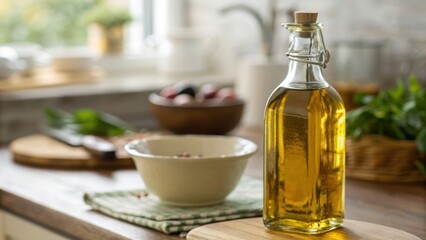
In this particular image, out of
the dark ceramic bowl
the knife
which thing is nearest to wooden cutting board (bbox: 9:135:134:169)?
the knife

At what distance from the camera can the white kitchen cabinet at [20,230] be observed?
1612mm

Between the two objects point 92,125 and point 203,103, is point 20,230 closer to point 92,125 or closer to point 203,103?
point 92,125

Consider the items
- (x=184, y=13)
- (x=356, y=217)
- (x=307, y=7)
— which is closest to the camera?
(x=356, y=217)

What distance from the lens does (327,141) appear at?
1.25 m

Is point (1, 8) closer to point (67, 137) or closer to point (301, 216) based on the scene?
point (67, 137)

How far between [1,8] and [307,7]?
104 centimetres

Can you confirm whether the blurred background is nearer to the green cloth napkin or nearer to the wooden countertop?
the wooden countertop

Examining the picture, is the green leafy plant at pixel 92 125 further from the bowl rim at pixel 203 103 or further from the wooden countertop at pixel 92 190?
the wooden countertop at pixel 92 190

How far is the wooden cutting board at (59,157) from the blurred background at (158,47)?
46cm

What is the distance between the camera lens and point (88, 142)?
2.00 m

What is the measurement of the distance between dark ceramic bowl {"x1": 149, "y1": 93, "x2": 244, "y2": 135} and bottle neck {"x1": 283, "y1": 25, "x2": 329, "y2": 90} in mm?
922

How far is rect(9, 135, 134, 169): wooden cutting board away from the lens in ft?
6.29

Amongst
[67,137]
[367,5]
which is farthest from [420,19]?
[67,137]

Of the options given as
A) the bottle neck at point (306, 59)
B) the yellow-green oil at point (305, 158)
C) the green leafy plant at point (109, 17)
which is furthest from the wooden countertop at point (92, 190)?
the green leafy plant at point (109, 17)
